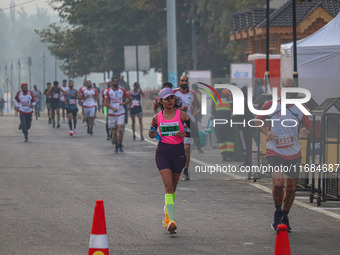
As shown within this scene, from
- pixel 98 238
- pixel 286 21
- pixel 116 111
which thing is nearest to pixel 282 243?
pixel 98 238

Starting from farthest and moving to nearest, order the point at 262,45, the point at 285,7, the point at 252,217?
the point at 262,45
the point at 285,7
the point at 252,217

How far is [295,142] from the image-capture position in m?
9.87

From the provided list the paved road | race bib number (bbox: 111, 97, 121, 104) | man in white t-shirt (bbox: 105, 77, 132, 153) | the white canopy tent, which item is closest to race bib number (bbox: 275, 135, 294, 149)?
the paved road

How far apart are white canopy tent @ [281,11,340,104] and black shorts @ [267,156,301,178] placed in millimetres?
10060

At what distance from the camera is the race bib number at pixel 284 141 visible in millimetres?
9820

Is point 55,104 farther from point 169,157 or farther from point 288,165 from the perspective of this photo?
point 288,165

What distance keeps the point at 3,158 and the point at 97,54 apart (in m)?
45.7

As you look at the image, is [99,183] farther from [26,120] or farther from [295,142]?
[26,120]

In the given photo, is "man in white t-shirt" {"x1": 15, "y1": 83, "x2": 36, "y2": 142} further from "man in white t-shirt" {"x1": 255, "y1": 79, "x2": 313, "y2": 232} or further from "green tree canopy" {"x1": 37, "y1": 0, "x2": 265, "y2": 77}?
"green tree canopy" {"x1": 37, "y1": 0, "x2": 265, "y2": 77}

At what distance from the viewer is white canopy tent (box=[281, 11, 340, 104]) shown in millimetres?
19656

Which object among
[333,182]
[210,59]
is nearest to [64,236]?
[333,182]

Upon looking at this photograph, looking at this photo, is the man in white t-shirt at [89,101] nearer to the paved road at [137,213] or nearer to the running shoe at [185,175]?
the paved road at [137,213]

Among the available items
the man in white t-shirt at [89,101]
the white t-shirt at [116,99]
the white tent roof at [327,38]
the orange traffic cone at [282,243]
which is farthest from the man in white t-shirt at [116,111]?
the orange traffic cone at [282,243]

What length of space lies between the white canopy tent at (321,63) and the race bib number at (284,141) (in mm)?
10011
